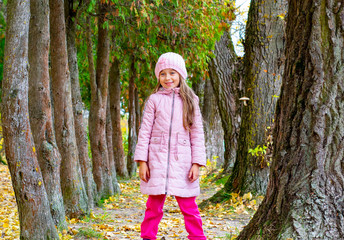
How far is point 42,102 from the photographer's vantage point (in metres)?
5.04

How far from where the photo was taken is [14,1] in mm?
3801

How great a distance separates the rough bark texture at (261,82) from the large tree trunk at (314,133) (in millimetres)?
3360

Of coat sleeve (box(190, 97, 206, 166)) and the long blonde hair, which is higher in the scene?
the long blonde hair

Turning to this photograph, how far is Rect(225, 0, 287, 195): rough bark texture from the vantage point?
6441mm

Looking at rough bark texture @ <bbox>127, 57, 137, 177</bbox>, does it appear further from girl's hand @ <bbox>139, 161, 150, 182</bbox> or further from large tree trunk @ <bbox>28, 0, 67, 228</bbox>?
girl's hand @ <bbox>139, 161, 150, 182</bbox>

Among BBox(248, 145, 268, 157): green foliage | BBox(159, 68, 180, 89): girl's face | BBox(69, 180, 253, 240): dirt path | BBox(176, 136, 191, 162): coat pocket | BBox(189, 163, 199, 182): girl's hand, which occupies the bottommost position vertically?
BBox(69, 180, 253, 240): dirt path

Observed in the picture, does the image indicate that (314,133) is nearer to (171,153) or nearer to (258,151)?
(171,153)

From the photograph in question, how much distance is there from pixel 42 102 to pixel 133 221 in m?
2.60

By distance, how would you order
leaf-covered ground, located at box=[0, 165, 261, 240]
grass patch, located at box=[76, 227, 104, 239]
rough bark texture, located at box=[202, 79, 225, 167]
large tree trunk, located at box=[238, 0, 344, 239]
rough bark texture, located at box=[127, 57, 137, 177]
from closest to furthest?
large tree trunk, located at box=[238, 0, 344, 239] < grass patch, located at box=[76, 227, 104, 239] < leaf-covered ground, located at box=[0, 165, 261, 240] < rough bark texture, located at box=[127, 57, 137, 177] < rough bark texture, located at box=[202, 79, 225, 167]

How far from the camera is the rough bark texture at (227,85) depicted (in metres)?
9.89

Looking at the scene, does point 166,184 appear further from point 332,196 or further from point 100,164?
point 100,164

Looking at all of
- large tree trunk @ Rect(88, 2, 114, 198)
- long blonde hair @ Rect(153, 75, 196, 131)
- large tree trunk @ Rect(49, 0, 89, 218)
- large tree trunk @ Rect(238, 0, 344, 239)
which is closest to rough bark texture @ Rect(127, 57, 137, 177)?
large tree trunk @ Rect(88, 2, 114, 198)

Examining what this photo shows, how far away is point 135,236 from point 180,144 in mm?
1826

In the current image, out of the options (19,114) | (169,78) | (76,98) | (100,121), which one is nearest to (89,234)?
(19,114)
